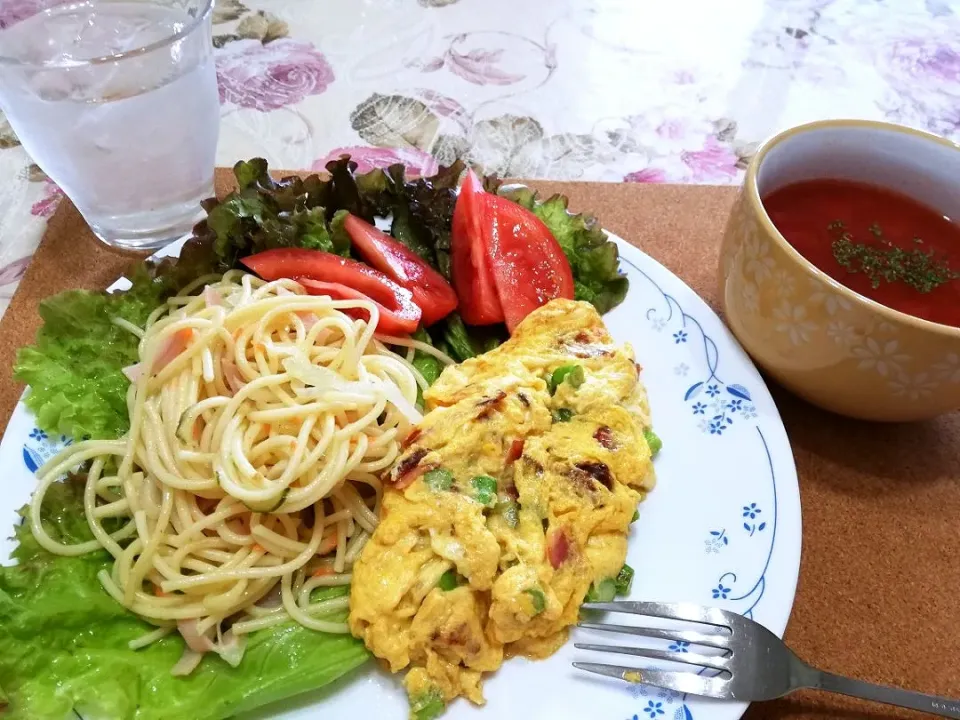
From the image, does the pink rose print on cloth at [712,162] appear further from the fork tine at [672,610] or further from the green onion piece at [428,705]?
the green onion piece at [428,705]

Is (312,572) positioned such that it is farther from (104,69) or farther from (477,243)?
(104,69)

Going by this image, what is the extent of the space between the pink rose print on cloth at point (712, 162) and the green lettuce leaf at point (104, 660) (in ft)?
9.24

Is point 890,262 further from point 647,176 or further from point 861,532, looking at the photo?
point 647,176

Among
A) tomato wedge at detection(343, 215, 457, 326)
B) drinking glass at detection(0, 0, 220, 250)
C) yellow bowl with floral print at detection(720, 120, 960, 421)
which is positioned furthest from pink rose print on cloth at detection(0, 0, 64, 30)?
yellow bowl with floral print at detection(720, 120, 960, 421)

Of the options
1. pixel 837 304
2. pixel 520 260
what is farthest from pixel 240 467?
pixel 837 304

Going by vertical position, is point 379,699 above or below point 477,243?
below

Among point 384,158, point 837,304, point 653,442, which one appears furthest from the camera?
point 384,158

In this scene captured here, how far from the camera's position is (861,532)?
2277mm

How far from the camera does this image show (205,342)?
2.28m

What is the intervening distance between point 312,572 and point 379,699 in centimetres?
46

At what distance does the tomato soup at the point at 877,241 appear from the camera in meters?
2.26

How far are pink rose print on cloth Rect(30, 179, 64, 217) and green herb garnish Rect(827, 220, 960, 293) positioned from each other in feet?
10.4

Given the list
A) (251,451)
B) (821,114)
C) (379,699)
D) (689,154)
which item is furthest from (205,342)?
(821,114)

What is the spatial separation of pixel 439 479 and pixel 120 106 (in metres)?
1.81
